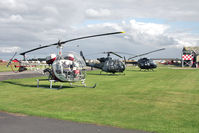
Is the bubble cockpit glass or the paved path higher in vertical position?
the bubble cockpit glass

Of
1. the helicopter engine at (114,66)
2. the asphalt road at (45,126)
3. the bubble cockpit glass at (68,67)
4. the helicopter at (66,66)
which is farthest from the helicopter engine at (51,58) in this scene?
the helicopter engine at (114,66)

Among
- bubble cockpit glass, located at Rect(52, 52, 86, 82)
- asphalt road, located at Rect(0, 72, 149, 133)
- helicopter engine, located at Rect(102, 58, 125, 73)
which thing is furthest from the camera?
helicopter engine, located at Rect(102, 58, 125, 73)

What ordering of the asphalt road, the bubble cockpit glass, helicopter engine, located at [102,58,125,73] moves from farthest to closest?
helicopter engine, located at [102,58,125,73], the bubble cockpit glass, the asphalt road

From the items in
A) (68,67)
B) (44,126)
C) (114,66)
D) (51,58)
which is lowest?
(44,126)

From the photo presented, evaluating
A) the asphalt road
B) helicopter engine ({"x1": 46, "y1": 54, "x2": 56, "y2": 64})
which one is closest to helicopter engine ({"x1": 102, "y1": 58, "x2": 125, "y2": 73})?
helicopter engine ({"x1": 46, "y1": 54, "x2": 56, "y2": 64})

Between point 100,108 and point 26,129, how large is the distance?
12.2ft

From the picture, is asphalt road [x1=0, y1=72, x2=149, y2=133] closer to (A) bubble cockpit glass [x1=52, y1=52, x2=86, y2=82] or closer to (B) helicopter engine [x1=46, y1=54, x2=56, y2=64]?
(A) bubble cockpit glass [x1=52, y1=52, x2=86, y2=82]

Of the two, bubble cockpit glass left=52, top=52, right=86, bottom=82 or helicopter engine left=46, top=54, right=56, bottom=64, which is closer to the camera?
bubble cockpit glass left=52, top=52, right=86, bottom=82

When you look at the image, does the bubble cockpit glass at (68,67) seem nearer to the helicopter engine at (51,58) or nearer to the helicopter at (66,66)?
the helicopter at (66,66)

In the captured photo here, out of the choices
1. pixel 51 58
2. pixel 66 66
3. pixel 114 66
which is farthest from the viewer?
pixel 114 66

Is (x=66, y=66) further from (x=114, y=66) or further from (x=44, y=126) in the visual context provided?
(x=114, y=66)

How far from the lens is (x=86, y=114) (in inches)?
330

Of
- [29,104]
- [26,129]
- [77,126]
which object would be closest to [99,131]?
[77,126]

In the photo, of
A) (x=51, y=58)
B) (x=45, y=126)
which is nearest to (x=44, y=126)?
(x=45, y=126)
